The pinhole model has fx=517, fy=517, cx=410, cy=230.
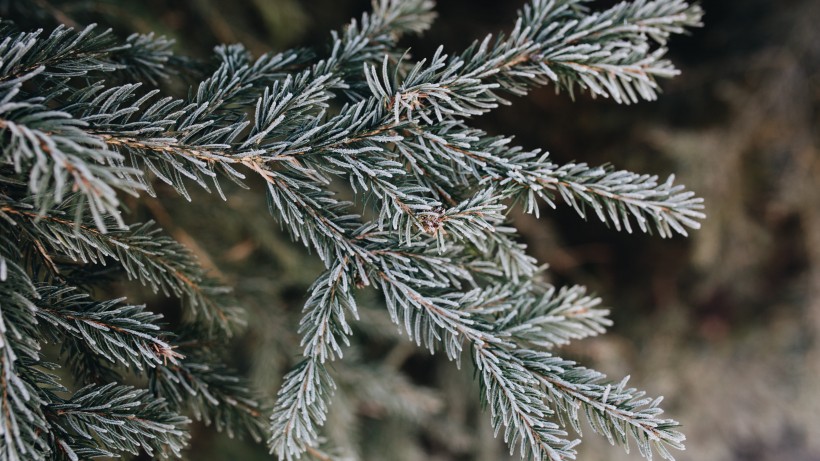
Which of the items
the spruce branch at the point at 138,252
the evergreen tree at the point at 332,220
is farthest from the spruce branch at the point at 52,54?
the spruce branch at the point at 138,252

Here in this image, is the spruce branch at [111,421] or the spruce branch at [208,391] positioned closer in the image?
the spruce branch at [111,421]

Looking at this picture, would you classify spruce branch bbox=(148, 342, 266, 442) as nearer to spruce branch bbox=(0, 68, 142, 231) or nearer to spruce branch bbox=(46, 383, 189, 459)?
spruce branch bbox=(46, 383, 189, 459)

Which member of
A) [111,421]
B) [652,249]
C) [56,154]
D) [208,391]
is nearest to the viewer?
[56,154]

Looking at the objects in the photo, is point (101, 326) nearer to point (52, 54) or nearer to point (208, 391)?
point (208, 391)

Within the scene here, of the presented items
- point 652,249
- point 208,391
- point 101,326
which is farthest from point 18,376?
point 652,249

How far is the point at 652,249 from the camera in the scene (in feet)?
7.89

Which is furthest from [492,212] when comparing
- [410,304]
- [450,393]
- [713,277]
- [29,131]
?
[713,277]

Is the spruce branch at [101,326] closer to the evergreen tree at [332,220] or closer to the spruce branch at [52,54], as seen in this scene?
the evergreen tree at [332,220]

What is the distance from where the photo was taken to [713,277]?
213 cm

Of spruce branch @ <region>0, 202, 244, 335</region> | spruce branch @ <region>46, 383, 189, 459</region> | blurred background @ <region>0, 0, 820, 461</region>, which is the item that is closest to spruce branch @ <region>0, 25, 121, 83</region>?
spruce branch @ <region>0, 202, 244, 335</region>

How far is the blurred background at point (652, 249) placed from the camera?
1.51m

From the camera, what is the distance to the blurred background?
1513 millimetres

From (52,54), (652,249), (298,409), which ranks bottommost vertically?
(298,409)

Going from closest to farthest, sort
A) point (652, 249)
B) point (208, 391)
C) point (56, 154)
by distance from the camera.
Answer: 1. point (56, 154)
2. point (208, 391)
3. point (652, 249)
